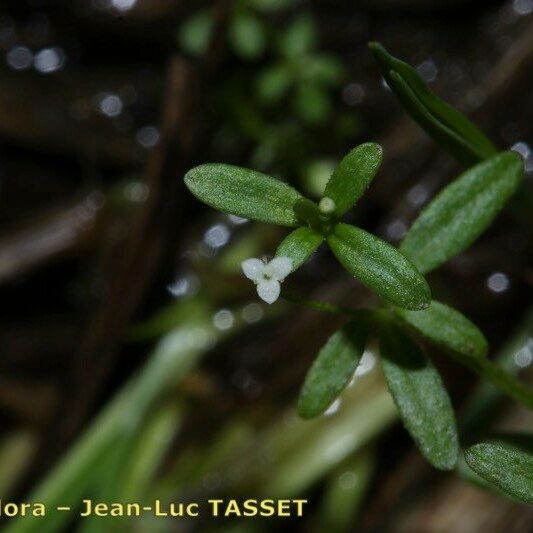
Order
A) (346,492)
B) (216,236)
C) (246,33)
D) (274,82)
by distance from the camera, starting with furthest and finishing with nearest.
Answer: (216,236)
(274,82)
(246,33)
(346,492)

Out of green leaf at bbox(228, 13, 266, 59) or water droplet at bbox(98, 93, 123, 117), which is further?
water droplet at bbox(98, 93, 123, 117)

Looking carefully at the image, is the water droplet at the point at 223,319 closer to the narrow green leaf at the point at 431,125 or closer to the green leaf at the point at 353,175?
the narrow green leaf at the point at 431,125

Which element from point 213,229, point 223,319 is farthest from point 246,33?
point 223,319

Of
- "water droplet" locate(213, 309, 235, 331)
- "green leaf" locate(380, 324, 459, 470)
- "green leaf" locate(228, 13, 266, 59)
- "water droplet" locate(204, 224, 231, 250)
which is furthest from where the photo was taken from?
"water droplet" locate(204, 224, 231, 250)

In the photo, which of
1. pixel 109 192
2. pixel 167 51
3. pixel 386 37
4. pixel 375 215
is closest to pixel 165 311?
pixel 109 192

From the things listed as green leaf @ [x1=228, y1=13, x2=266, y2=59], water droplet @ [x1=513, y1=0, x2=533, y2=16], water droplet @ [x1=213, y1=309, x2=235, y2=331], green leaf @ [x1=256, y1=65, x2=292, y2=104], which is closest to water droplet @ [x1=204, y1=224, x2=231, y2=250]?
water droplet @ [x1=213, y1=309, x2=235, y2=331]

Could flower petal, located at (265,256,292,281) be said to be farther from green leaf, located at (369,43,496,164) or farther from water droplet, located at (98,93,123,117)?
water droplet, located at (98,93,123,117)

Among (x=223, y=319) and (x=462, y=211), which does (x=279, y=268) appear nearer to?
(x=462, y=211)
